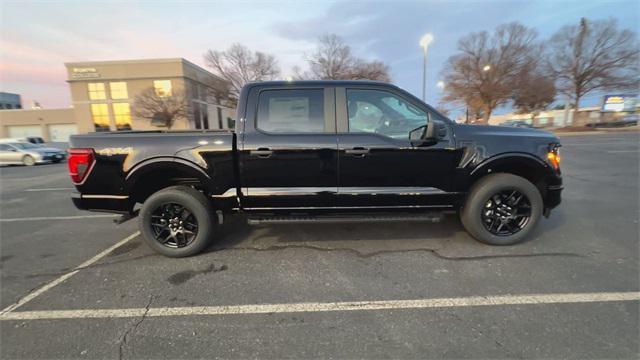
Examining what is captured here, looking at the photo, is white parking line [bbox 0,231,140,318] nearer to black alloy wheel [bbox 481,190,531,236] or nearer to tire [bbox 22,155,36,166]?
black alloy wheel [bbox 481,190,531,236]

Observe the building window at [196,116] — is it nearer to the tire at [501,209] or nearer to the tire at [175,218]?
the tire at [175,218]

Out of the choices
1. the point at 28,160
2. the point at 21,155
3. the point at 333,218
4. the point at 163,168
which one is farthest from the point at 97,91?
the point at 333,218

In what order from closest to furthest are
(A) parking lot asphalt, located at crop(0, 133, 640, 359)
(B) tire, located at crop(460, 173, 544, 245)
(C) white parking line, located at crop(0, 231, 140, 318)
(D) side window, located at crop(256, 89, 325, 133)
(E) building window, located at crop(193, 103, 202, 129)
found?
1. (A) parking lot asphalt, located at crop(0, 133, 640, 359)
2. (C) white parking line, located at crop(0, 231, 140, 318)
3. (D) side window, located at crop(256, 89, 325, 133)
4. (B) tire, located at crop(460, 173, 544, 245)
5. (E) building window, located at crop(193, 103, 202, 129)

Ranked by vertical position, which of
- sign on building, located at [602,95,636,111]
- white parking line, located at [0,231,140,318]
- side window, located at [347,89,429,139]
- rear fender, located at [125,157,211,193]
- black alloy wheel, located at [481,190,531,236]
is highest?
sign on building, located at [602,95,636,111]

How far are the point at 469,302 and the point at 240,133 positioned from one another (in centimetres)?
287

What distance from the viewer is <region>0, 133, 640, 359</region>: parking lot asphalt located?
2.16m

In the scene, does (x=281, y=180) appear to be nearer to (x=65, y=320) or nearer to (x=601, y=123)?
(x=65, y=320)

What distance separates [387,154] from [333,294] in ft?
5.36

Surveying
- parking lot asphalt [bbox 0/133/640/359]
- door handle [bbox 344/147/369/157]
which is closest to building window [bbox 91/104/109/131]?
parking lot asphalt [bbox 0/133/640/359]

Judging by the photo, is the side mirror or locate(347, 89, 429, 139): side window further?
locate(347, 89, 429, 139): side window

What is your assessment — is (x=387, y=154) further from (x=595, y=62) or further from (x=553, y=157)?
(x=595, y=62)

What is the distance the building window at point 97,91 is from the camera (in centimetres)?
4928

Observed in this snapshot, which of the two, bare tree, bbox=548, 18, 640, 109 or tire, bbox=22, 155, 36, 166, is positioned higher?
bare tree, bbox=548, 18, 640, 109

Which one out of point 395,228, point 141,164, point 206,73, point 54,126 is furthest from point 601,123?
point 54,126
